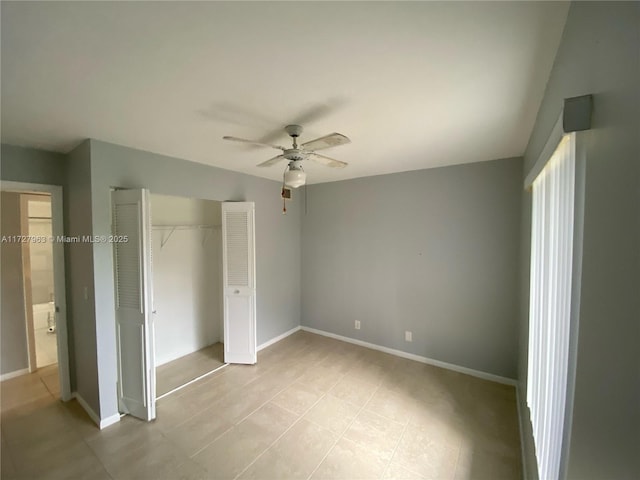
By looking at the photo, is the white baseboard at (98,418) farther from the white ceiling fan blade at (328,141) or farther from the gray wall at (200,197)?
the white ceiling fan blade at (328,141)

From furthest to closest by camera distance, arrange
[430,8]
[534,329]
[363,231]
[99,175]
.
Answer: [363,231] < [99,175] < [534,329] < [430,8]

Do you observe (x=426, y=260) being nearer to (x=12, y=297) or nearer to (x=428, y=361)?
(x=428, y=361)

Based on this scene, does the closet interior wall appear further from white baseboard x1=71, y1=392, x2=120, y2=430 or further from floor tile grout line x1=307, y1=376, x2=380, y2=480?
floor tile grout line x1=307, y1=376, x2=380, y2=480

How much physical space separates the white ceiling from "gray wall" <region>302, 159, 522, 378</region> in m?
1.08

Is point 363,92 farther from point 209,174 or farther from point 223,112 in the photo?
point 209,174

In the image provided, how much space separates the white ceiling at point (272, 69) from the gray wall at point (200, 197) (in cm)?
32

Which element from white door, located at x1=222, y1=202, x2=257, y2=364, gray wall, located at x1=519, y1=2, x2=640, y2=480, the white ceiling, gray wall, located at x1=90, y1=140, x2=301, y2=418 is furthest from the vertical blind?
gray wall, located at x1=90, y1=140, x2=301, y2=418

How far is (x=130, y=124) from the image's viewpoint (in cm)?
187

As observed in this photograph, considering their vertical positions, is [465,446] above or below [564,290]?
below

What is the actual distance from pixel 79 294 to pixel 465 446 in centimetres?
372

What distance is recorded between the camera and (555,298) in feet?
3.56

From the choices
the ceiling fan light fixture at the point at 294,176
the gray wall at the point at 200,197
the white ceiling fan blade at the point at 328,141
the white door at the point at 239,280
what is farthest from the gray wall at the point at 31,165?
the white ceiling fan blade at the point at 328,141

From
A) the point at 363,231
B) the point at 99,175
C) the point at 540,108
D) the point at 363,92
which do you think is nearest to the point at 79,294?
the point at 99,175

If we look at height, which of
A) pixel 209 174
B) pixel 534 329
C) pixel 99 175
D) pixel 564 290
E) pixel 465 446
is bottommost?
pixel 465 446
